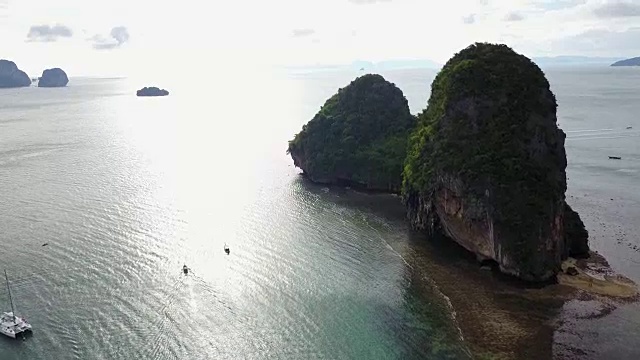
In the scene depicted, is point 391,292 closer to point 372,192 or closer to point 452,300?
point 452,300

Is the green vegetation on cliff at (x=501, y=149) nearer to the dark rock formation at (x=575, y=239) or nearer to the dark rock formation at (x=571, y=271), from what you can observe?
the dark rock formation at (x=571, y=271)

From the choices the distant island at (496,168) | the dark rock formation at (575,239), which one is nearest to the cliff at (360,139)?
the distant island at (496,168)

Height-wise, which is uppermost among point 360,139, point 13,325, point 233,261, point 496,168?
point 496,168

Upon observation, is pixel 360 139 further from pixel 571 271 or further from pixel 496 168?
pixel 571 271

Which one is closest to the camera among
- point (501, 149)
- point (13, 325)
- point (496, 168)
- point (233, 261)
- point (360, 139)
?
point (13, 325)

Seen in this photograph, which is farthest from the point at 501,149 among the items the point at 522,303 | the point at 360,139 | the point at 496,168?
the point at 360,139

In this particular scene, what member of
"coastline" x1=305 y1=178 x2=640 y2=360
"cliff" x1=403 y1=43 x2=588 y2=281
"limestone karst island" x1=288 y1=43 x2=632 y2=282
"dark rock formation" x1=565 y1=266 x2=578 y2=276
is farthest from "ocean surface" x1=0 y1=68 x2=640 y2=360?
"dark rock formation" x1=565 y1=266 x2=578 y2=276
